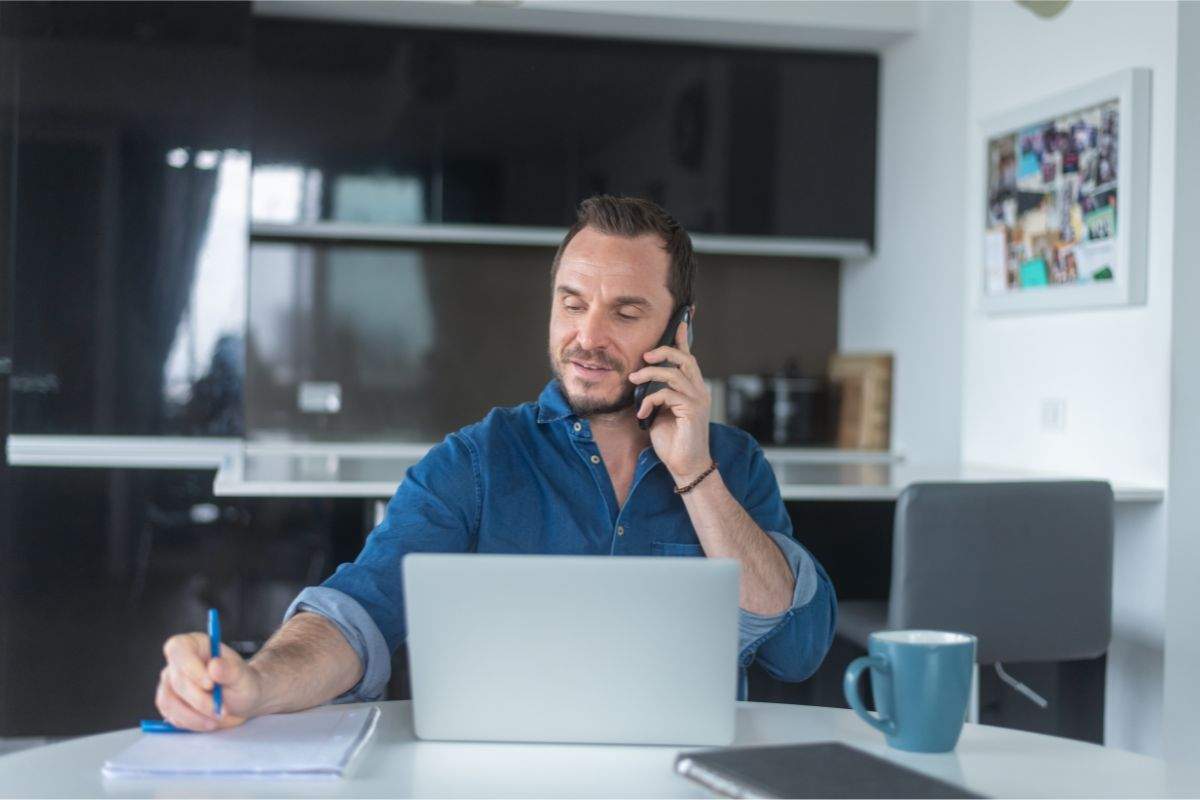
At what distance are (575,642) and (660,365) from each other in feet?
2.15

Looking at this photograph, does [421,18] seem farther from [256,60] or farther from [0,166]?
[0,166]

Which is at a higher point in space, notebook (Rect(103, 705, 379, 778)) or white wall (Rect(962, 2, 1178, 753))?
white wall (Rect(962, 2, 1178, 753))

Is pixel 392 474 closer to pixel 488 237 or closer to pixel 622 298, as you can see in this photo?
pixel 488 237

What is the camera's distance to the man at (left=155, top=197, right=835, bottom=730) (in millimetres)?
1571

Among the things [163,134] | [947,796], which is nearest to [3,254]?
[163,134]

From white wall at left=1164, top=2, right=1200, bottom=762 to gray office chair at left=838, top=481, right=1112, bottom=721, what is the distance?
27cm

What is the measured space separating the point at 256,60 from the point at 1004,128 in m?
2.26

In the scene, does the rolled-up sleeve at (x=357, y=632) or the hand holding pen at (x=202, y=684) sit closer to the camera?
the hand holding pen at (x=202, y=684)

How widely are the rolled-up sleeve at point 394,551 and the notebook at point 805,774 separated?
1.54ft

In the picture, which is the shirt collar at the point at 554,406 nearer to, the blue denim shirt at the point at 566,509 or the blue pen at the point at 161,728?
the blue denim shirt at the point at 566,509

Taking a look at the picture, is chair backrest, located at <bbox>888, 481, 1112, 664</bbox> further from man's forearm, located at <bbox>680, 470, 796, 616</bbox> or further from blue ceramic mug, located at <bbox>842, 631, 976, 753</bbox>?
blue ceramic mug, located at <bbox>842, 631, 976, 753</bbox>

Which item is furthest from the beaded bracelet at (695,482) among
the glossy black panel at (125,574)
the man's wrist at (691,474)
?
the glossy black panel at (125,574)

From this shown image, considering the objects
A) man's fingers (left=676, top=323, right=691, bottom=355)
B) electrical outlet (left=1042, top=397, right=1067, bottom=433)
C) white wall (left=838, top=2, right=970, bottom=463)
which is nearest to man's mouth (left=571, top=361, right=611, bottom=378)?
man's fingers (left=676, top=323, right=691, bottom=355)

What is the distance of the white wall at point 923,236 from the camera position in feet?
12.9
